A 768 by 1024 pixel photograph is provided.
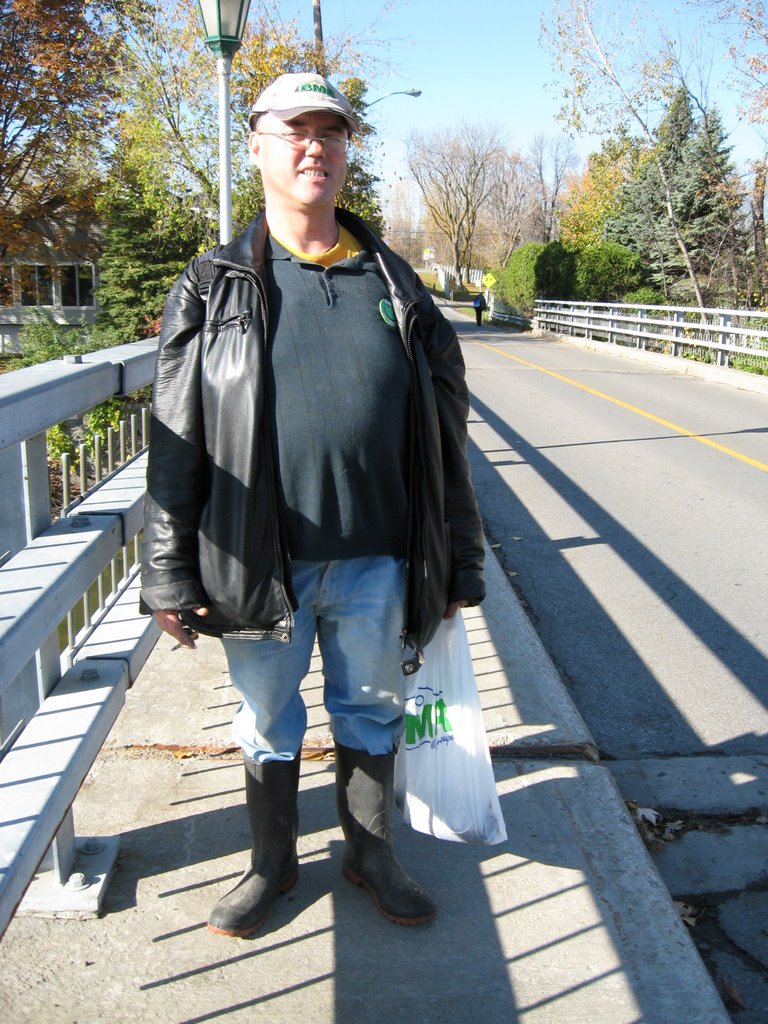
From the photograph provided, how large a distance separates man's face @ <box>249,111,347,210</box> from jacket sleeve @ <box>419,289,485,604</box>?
1.20 ft

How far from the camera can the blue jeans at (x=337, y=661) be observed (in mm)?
2531

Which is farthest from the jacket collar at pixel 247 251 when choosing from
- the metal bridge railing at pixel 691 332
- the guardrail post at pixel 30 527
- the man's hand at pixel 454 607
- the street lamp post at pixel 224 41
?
the metal bridge railing at pixel 691 332

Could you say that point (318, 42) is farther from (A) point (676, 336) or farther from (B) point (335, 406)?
(B) point (335, 406)

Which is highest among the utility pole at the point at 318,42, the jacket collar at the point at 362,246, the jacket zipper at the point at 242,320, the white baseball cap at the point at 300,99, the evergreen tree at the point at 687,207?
the utility pole at the point at 318,42

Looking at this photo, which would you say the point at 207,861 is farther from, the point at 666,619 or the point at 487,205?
the point at 487,205

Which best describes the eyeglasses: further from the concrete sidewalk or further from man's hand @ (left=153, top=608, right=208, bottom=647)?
the concrete sidewalk

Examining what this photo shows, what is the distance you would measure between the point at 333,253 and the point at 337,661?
1.02 metres

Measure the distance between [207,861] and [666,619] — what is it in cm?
344

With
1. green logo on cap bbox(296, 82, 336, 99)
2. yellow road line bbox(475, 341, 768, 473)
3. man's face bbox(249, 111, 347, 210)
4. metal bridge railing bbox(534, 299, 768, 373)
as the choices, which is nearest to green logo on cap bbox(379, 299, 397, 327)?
man's face bbox(249, 111, 347, 210)

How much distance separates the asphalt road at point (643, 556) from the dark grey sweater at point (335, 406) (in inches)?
84.2

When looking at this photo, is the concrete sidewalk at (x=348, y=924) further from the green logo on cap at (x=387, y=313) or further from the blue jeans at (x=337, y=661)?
the green logo on cap at (x=387, y=313)

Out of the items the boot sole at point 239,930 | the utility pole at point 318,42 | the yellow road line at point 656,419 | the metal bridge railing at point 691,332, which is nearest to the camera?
the boot sole at point 239,930

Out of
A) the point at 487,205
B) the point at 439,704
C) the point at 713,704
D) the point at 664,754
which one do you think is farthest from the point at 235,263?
the point at 487,205

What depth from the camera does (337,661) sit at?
103 inches
